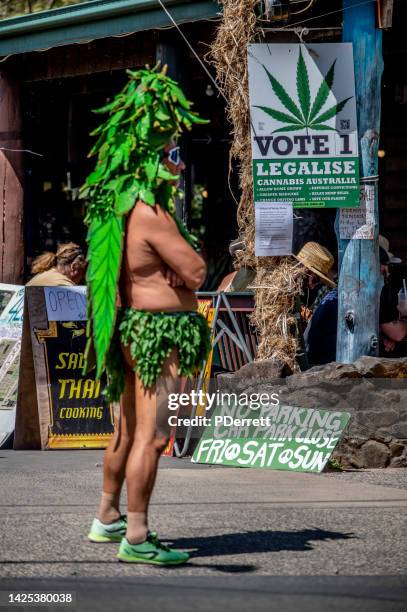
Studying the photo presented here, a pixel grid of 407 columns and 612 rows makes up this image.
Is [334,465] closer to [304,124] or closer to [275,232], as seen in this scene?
[275,232]

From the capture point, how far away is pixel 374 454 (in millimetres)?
8406

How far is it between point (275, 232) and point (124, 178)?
364 cm

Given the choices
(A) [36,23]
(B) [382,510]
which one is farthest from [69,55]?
(B) [382,510]

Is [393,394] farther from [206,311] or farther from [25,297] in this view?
[25,297]

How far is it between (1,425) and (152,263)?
4857mm

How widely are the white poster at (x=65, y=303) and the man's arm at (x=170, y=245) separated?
4.45m

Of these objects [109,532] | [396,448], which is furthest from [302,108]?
[109,532]

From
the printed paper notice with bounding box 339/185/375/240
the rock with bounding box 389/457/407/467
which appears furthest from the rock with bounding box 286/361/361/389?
the printed paper notice with bounding box 339/185/375/240

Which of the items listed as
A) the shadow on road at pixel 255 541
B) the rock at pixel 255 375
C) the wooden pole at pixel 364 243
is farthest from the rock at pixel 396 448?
the shadow on road at pixel 255 541

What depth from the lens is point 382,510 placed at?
21.5 feet

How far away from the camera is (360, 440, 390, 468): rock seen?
8.40 metres

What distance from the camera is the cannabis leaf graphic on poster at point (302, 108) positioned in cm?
881

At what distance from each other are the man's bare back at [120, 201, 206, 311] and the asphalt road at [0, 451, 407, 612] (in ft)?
3.88

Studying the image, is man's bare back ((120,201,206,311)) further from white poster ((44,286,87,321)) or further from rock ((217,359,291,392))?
white poster ((44,286,87,321))
